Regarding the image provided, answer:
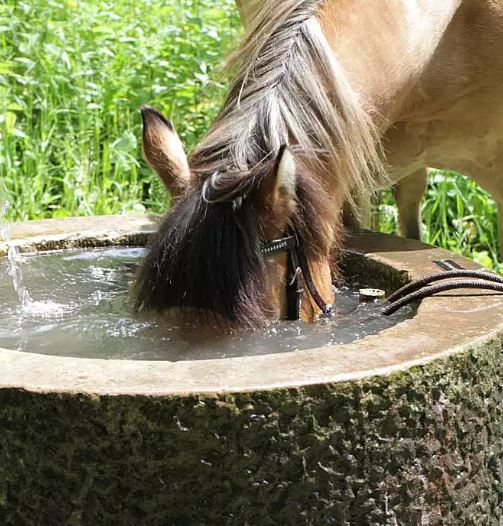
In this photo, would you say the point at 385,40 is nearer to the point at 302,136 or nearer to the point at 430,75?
the point at 430,75

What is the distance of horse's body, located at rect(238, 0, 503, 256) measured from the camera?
278cm

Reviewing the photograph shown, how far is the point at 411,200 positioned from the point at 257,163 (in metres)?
2.01

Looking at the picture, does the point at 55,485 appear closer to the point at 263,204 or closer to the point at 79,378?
the point at 79,378

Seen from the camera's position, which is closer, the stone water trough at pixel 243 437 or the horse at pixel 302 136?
the stone water trough at pixel 243 437


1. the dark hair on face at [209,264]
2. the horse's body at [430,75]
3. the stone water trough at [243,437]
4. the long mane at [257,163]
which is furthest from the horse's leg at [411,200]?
the stone water trough at [243,437]

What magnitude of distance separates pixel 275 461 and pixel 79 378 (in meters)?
0.37

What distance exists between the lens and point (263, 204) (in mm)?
2176

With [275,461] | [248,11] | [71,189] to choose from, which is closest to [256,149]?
[275,461]

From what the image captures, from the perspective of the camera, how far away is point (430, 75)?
315 cm

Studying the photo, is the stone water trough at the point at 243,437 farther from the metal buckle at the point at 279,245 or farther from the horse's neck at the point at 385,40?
the horse's neck at the point at 385,40

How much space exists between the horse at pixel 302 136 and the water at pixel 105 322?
0.19 feet

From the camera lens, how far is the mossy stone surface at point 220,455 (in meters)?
1.54

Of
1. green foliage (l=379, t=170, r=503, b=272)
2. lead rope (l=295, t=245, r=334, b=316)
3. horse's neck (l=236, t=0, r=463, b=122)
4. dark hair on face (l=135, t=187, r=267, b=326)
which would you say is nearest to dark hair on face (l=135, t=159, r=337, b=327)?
dark hair on face (l=135, t=187, r=267, b=326)

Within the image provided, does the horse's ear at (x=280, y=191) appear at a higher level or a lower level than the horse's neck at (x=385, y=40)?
lower
